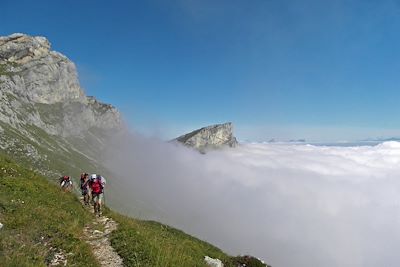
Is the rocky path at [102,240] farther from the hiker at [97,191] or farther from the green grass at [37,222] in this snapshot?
the hiker at [97,191]

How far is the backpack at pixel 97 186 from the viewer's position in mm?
26875

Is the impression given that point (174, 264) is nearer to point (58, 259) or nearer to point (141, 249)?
point (141, 249)

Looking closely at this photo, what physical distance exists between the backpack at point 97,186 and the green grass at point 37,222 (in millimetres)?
1388

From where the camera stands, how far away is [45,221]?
19516 millimetres

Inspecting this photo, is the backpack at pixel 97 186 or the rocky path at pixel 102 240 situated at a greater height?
the backpack at pixel 97 186

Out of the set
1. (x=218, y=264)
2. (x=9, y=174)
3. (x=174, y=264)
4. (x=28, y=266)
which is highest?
(x=9, y=174)

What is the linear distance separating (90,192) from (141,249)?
11022 mm

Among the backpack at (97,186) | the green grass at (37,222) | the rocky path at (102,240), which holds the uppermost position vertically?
the backpack at (97,186)

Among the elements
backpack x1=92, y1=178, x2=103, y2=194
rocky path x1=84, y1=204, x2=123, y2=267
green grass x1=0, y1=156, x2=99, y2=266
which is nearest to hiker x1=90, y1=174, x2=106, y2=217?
backpack x1=92, y1=178, x2=103, y2=194

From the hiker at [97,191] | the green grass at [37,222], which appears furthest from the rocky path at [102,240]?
the hiker at [97,191]

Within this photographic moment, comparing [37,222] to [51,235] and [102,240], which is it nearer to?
[51,235]

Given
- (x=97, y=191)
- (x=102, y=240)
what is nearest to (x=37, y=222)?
(x=102, y=240)

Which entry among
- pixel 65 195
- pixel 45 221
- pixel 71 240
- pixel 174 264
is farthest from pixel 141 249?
pixel 65 195

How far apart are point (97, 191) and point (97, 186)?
1.70ft
